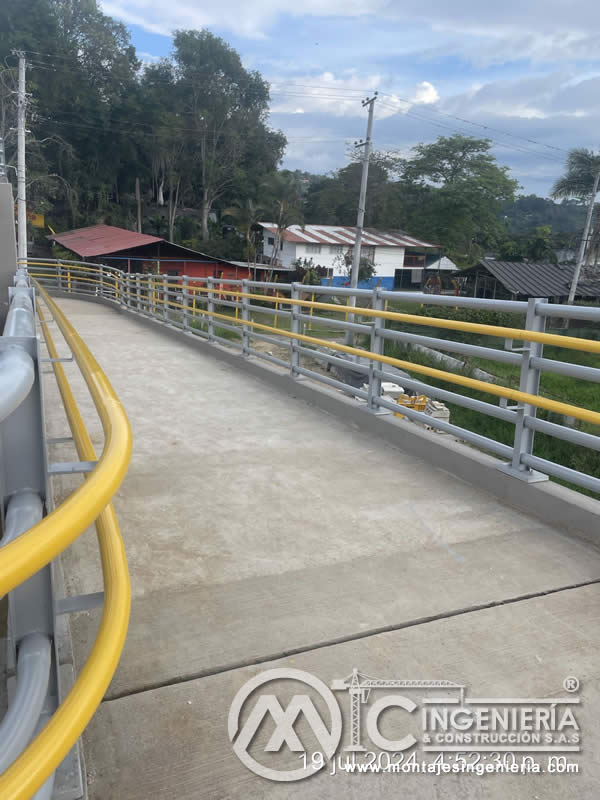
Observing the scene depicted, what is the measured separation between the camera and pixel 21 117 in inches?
934

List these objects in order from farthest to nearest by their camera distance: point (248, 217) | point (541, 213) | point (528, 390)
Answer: point (541, 213) → point (248, 217) → point (528, 390)

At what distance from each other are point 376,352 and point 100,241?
117 ft

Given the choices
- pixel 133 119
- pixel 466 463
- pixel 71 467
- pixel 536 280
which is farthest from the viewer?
pixel 133 119

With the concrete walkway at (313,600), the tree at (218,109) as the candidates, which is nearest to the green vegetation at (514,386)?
the concrete walkway at (313,600)

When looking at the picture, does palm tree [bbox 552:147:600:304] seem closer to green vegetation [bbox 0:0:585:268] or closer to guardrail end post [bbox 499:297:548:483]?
green vegetation [bbox 0:0:585:268]

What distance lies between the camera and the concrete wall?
5070 millimetres

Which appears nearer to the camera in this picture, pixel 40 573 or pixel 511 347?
pixel 40 573

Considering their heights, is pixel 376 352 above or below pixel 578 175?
below

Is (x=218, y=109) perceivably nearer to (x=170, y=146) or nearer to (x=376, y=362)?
(x=170, y=146)

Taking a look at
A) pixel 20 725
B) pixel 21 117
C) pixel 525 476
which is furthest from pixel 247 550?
pixel 21 117

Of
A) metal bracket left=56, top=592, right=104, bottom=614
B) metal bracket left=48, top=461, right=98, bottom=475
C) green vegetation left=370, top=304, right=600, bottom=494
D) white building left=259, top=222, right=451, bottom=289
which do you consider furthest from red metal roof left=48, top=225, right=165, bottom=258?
metal bracket left=56, top=592, right=104, bottom=614

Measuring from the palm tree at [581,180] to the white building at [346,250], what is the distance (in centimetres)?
1464

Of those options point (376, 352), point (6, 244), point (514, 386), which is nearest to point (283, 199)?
point (514, 386)

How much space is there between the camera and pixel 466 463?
4320 millimetres
